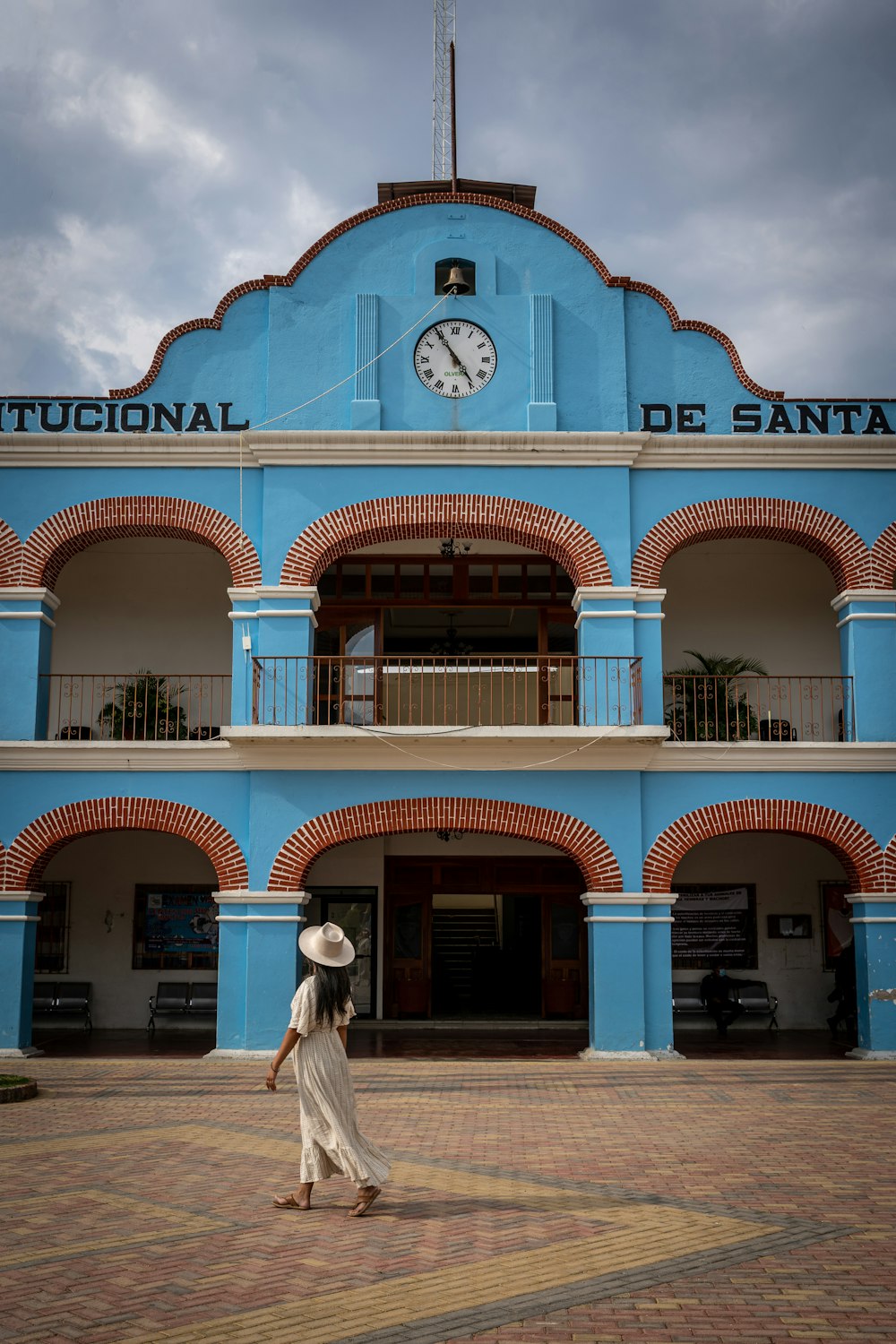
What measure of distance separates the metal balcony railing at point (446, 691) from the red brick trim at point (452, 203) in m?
3.69

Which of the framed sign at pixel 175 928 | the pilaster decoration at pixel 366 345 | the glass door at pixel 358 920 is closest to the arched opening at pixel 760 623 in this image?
the pilaster decoration at pixel 366 345

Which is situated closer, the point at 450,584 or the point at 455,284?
the point at 455,284

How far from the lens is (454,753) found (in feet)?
47.6

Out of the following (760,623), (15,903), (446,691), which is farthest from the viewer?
(760,623)

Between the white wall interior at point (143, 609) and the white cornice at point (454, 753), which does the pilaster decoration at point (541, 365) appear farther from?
the white wall interior at point (143, 609)

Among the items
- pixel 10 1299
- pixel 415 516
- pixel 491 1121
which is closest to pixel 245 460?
pixel 415 516

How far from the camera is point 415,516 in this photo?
15039 millimetres

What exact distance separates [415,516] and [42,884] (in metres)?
7.30

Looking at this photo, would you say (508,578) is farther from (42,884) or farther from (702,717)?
(42,884)

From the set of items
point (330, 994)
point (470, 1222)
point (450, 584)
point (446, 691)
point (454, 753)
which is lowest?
point (470, 1222)

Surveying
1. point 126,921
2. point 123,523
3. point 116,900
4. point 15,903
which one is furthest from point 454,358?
point 126,921

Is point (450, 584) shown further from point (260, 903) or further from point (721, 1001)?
point (721, 1001)

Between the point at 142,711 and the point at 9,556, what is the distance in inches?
100

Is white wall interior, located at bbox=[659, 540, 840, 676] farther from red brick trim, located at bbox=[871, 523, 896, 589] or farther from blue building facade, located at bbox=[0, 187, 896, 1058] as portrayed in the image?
red brick trim, located at bbox=[871, 523, 896, 589]
